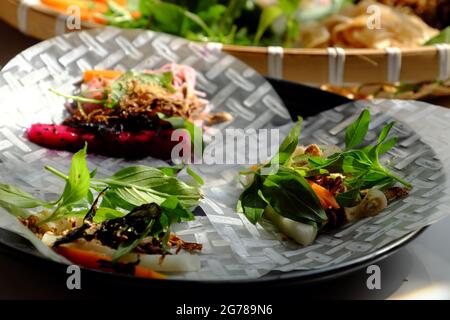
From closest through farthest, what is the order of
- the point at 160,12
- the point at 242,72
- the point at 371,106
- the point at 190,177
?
the point at 190,177, the point at 371,106, the point at 242,72, the point at 160,12

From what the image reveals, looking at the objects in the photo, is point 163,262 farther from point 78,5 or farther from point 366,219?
point 78,5

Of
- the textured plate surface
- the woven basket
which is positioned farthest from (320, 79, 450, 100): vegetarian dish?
the textured plate surface

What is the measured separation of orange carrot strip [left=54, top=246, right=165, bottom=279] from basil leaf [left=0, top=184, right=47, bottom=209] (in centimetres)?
9

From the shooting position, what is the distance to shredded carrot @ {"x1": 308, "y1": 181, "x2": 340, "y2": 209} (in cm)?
112

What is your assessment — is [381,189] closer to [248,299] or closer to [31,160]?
[248,299]

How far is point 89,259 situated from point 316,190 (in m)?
0.32

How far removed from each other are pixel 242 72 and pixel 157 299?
726 millimetres

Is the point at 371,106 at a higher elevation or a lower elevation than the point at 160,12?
lower

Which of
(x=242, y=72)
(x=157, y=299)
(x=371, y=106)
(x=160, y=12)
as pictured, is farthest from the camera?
(x=160, y=12)

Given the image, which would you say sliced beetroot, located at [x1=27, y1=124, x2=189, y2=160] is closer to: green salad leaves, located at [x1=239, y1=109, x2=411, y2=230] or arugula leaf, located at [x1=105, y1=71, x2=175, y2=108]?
arugula leaf, located at [x1=105, y1=71, x2=175, y2=108]

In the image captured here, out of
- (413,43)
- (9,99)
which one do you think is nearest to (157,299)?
(9,99)

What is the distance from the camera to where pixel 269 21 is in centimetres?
190
